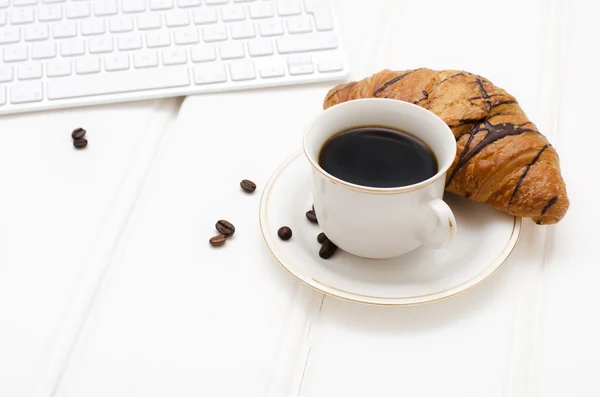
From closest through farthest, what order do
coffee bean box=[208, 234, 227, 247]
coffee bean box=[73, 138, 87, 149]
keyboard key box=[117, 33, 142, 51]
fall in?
coffee bean box=[208, 234, 227, 247] → coffee bean box=[73, 138, 87, 149] → keyboard key box=[117, 33, 142, 51]

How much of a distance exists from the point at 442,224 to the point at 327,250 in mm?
131

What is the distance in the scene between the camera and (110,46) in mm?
954

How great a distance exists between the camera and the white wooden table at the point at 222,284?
600mm

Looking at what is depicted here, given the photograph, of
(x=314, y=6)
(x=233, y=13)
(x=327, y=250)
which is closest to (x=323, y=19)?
(x=314, y=6)

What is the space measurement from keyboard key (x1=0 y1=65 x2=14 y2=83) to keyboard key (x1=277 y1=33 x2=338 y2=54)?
39cm

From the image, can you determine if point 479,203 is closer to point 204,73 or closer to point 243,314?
point 243,314

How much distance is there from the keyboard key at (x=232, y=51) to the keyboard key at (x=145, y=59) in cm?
Result: 10

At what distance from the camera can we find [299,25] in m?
0.98

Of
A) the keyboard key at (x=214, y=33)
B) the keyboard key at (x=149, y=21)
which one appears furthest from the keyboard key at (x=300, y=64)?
the keyboard key at (x=149, y=21)

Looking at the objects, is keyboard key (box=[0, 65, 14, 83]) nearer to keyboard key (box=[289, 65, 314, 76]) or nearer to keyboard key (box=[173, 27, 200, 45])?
keyboard key (box=[173, 27, 200, 45])

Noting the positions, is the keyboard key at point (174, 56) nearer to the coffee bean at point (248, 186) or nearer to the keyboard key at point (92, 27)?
the keyboard key at point (92, 27)

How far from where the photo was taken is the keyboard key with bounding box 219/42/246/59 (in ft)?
3.14

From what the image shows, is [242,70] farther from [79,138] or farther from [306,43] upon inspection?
[79,138]

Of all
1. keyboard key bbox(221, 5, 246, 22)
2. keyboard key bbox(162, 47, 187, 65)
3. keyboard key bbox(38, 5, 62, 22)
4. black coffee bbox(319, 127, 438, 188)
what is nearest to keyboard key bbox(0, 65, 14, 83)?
keyboard key bbox(38, 5, 62, 22)
